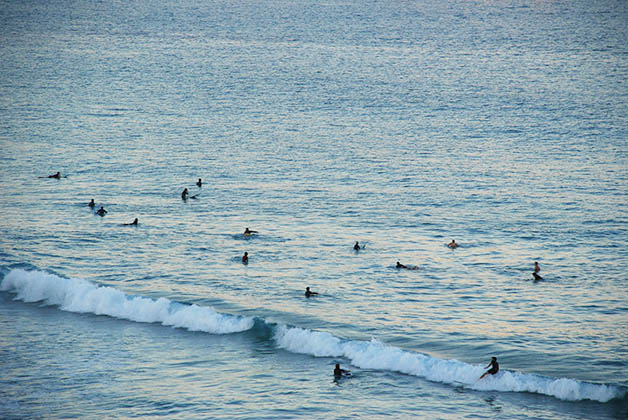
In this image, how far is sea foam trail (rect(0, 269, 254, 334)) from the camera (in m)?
38.0

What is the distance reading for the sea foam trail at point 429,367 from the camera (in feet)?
101

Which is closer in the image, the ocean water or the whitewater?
the whitewater

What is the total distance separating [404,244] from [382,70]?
66.8 meters

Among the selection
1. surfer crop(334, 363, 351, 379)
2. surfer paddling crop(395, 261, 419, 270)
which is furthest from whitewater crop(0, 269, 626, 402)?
surfer paddling crop(395, 261, 419, 270)

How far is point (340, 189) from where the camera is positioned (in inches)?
2333

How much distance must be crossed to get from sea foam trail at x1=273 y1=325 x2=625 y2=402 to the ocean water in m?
0.10

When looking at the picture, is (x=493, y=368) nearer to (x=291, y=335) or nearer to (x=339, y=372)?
(x=339, y=372)

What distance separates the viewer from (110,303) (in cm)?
4012

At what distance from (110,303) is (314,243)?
13697mm

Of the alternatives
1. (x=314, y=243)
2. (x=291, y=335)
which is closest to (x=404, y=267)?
(x=314, y=243)

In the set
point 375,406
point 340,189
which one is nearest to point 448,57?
point 340,189

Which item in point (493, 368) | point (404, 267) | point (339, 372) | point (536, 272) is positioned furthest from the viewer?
point (404, 267)

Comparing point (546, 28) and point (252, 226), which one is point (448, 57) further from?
point (252, 226)

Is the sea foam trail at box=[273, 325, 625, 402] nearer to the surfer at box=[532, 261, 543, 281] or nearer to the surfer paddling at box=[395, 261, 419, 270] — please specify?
the surfer paddling at box=[395, 261, 419, 270]
